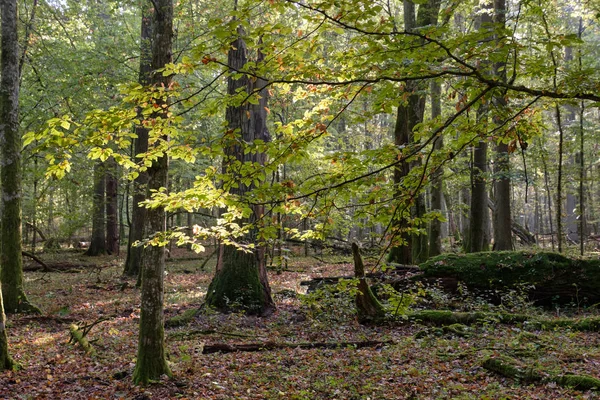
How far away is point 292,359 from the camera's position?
7.18m

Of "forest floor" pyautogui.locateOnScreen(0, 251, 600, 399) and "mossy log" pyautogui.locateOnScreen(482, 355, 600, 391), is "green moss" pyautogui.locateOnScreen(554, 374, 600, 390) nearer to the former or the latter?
"mossy log" pyautogui.locateOnScreen(482, 355, 600, 391)

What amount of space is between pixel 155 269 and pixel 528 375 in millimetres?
5016

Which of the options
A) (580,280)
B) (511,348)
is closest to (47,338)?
(511,348)

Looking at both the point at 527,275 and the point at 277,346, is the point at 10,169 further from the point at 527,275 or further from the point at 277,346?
the point at 527,275

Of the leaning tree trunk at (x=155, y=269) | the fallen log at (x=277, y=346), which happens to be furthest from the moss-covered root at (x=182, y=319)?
the leaning tree trunk at (x=155, y=269)

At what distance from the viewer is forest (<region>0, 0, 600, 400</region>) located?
Answer: 4086 mm

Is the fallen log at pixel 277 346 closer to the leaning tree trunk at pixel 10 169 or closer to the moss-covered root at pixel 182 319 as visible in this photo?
the moss-covered root at pixel 182 319

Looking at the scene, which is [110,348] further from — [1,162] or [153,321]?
[1,162]

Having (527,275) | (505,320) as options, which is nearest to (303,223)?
(505,320)

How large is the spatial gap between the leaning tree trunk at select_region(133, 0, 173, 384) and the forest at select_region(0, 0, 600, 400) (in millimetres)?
26

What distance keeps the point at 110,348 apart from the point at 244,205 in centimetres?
507

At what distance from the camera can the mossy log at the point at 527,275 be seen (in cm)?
993

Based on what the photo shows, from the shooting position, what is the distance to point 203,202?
4230mm

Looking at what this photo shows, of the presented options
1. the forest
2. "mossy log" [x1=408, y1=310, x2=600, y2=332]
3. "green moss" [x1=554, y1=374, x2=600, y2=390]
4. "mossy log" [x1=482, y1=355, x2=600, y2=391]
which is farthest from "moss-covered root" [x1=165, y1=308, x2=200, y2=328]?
"green moss" [x1=554, y1=374, x2=600, y2=390]
